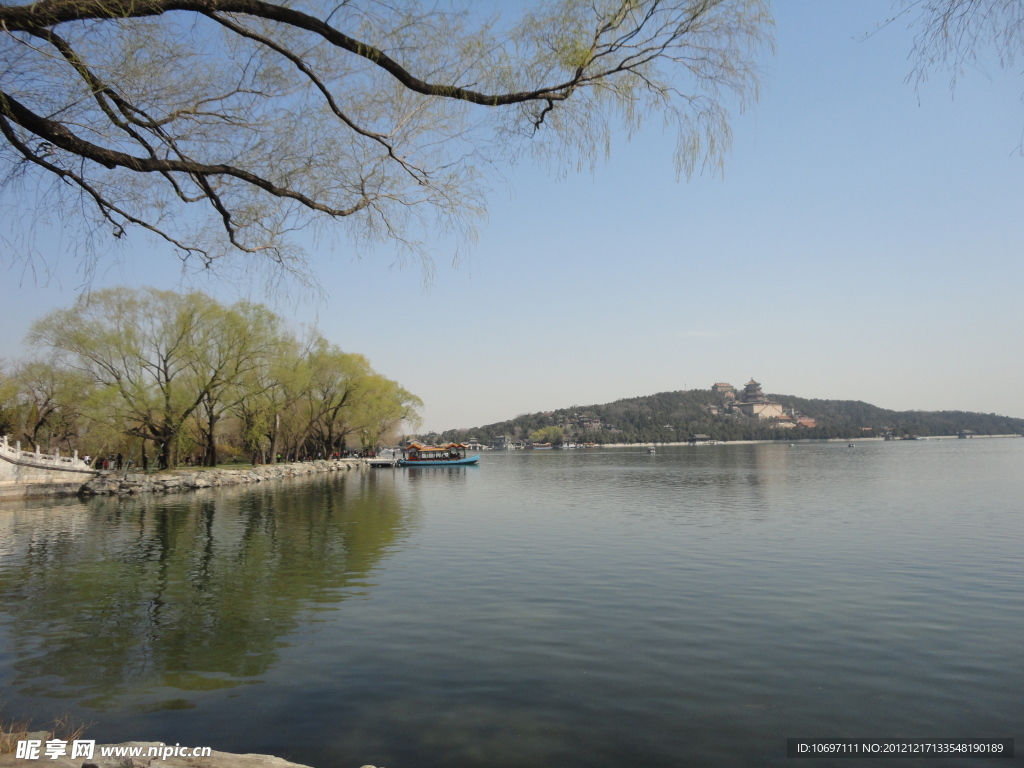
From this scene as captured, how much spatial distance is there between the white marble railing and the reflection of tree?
1122cm

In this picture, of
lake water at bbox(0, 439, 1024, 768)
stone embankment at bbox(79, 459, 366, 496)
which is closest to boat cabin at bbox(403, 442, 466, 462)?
stone embankment at bbox(79, 459, 366, 496)

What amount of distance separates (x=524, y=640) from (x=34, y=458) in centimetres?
3474

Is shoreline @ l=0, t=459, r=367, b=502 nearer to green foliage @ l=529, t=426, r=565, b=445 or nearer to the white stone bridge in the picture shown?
the white stone bridge

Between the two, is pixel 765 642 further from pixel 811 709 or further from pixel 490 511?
pixel 490 511

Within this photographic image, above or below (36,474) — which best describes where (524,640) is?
below

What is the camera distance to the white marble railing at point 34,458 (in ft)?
102

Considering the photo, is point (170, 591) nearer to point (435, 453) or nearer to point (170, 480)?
point (170, 480)

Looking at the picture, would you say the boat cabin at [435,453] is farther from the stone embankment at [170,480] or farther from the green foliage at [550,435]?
the green foliage at [550,435]

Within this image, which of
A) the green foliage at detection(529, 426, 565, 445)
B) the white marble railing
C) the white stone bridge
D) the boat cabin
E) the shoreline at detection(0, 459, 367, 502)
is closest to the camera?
the white stone bridge

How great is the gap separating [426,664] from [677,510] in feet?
57.6

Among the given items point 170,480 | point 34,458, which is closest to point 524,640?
point 34,458

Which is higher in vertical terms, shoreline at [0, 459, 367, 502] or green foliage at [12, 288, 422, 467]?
green foliage at [12, 288, 422, 467]

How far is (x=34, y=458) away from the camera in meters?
33.0

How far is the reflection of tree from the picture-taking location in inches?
301
